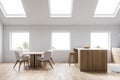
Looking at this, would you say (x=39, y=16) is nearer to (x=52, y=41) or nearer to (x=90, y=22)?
(x=52, y=41)

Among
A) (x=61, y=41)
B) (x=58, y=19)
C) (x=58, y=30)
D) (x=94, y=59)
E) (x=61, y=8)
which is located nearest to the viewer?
(x=94, y=59)

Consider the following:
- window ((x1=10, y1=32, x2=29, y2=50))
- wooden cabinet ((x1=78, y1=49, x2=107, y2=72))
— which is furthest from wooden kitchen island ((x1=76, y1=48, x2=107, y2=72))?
window ((x1=10, y1=32, x2=29, y2=50))

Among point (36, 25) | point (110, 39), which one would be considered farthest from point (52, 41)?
point (110, 39)

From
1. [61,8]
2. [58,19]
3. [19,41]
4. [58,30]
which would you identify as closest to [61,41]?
[58,30]

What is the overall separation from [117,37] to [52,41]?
344 centimetres

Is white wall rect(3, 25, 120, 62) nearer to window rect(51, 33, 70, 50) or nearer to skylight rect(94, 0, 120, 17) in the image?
window rect(51, 33, 70, 50)

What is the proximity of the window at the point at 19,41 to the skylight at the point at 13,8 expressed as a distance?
1.26 meters

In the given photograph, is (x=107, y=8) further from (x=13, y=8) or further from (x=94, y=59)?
(x=13, y=8)

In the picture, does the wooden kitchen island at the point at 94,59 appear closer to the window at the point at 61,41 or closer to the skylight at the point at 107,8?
the skylight at the point at 107,8

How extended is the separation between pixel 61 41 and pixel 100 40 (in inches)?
83.4

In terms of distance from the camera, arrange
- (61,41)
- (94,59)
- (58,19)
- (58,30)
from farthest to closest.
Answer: (61,41) → (58,30) → (58,19) → (94,59)

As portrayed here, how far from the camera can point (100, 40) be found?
9852 mm

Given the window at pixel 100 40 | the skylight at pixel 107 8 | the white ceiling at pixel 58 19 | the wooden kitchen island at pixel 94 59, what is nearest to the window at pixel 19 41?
the white ceiling at pixel 58 19

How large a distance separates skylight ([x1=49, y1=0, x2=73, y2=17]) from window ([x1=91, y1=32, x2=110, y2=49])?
6.53 ft
